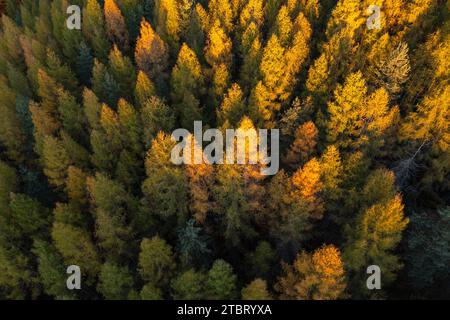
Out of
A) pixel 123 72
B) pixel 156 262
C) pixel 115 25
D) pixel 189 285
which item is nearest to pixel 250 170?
pixel 189 285

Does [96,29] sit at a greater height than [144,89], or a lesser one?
greater

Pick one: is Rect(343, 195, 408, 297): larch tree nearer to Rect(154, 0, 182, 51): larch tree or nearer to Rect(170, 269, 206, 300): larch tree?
Rect(170, 269, 206, 300): larch tree

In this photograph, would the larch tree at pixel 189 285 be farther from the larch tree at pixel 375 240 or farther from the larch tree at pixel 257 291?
the larch tree at pixel 375 240

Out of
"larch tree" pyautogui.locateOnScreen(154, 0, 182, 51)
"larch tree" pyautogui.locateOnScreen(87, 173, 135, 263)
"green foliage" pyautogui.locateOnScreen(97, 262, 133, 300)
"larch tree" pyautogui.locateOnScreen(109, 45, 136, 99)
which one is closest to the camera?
"green foliage" pyautogui.locateOnScreen(97, 262, 133, 300)

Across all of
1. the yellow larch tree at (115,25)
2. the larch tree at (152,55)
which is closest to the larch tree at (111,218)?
the larch tree at (152,55)

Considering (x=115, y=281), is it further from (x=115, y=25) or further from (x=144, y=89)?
(x=115, y=25)

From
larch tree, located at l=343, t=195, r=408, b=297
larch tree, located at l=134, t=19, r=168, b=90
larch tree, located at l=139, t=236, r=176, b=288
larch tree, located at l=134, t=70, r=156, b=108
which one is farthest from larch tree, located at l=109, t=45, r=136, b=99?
larch tree, located at l=343, t=195, r=408, b=297
